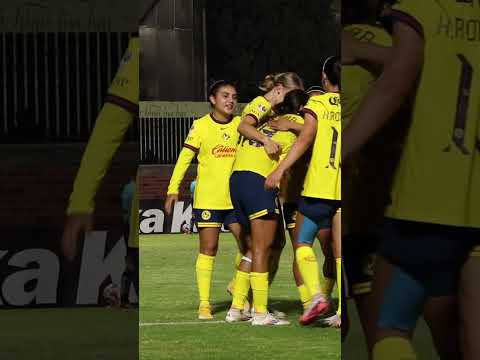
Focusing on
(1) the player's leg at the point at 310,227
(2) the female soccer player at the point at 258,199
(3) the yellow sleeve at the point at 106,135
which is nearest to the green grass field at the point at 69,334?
(3) the yellow sleeve at the point at 106,135

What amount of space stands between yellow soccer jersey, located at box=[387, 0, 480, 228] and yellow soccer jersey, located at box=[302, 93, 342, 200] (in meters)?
3.35

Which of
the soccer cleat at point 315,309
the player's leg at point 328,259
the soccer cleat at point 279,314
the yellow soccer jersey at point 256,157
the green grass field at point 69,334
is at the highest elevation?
the yellow soccer jersey at point 256,157

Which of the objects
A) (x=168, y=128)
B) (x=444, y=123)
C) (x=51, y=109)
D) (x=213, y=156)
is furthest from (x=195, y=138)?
(x=168, y=128)

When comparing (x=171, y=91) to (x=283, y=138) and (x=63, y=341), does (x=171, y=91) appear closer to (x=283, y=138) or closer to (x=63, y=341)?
(x=283, y=138)

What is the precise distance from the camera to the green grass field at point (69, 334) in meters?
3.72

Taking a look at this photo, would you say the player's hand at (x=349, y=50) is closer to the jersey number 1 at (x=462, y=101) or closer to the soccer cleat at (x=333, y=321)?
the jersey number 1 at (x=462, y=101)

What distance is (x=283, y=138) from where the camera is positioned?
25.2 feet

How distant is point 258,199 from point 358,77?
13.1 ft

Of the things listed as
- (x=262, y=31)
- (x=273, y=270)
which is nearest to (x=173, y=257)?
(x=262, y=31)

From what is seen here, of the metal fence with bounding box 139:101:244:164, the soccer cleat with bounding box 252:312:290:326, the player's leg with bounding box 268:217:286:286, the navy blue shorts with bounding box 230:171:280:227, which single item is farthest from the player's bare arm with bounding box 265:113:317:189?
the metal fence with bounding box 139:101:244:164

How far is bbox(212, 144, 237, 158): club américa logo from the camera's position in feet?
26.5

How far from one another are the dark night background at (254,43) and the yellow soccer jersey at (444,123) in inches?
183

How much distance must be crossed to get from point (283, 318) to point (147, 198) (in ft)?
37.5

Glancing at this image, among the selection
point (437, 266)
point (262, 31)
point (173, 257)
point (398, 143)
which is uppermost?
point (262, 31)
